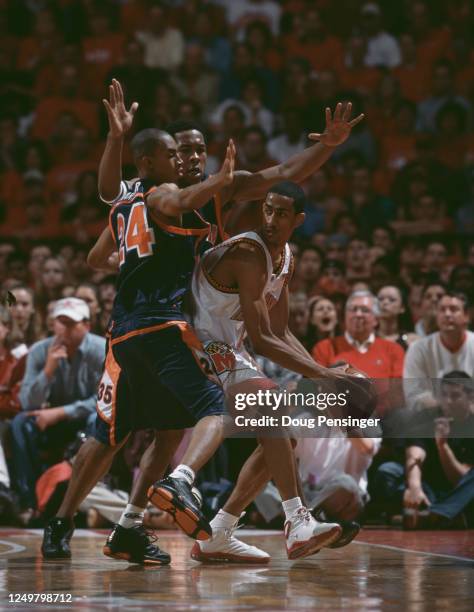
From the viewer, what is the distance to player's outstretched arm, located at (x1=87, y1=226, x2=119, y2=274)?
582 cm

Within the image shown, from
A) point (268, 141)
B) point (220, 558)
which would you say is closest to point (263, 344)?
point (220, 558)

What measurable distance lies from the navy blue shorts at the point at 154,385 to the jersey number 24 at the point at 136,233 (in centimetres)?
36

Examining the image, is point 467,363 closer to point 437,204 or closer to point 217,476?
point 217,476

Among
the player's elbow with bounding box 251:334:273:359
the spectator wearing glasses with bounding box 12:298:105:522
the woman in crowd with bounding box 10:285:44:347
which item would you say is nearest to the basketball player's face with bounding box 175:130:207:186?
the player's elbow with bounding box 251:334:273:359

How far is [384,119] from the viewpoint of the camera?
41.6 ft

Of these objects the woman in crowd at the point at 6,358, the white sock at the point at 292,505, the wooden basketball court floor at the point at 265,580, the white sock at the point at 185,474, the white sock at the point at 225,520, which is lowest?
the wooden basketball court floor at the point at 265,580

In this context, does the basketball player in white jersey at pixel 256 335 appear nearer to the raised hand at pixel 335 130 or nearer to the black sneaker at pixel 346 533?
the black sneaker at pixel 346 533

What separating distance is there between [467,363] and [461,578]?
10.8 feet

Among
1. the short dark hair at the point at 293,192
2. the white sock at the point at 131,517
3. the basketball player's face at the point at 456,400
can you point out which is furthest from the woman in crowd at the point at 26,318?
the short dark hair at the point at 293,192

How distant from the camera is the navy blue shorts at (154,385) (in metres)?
5.28

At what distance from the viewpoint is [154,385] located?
216 inches

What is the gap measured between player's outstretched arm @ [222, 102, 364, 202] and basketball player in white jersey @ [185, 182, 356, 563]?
25cm

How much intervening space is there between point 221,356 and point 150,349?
1.17ft

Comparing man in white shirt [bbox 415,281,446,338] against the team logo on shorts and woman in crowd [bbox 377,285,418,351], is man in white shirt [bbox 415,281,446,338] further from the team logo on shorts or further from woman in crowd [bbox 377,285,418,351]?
the team logo on shorts
